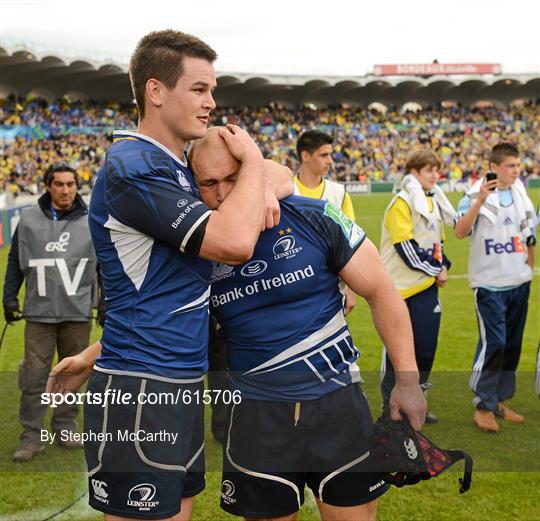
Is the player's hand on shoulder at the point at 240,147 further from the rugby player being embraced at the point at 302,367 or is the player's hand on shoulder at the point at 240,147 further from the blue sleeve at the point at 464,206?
the blue sleeve at the point at 464,206

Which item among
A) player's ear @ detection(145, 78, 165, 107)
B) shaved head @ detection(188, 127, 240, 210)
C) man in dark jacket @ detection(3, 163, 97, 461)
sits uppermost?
player's ear @ detection(145, 78, 165, 107)

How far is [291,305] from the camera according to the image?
2.64 m

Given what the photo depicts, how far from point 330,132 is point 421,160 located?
33.9 metres

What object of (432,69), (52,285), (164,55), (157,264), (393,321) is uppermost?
(432,69)

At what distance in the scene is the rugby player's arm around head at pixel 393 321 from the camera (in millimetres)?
2570

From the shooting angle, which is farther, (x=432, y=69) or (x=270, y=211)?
(x=432, y=69)

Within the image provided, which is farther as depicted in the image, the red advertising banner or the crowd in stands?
the red advertising banner

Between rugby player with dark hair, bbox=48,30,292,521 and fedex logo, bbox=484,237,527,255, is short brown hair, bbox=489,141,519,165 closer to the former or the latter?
fedex logo, bbox=484,237,527,255

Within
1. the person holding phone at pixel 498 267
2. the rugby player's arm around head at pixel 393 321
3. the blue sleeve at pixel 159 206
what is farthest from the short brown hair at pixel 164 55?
the person holding phone at pixel 498 267

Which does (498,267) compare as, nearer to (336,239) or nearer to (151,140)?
(336,239)

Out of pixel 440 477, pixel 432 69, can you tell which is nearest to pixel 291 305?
pixel 440 477

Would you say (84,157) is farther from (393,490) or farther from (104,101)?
(393,490)

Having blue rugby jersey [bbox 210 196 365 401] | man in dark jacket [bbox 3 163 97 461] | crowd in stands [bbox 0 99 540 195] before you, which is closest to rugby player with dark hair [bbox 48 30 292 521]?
blue rugby jersey [bbox 210 196 365 401]

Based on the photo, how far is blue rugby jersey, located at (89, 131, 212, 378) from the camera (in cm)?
219
